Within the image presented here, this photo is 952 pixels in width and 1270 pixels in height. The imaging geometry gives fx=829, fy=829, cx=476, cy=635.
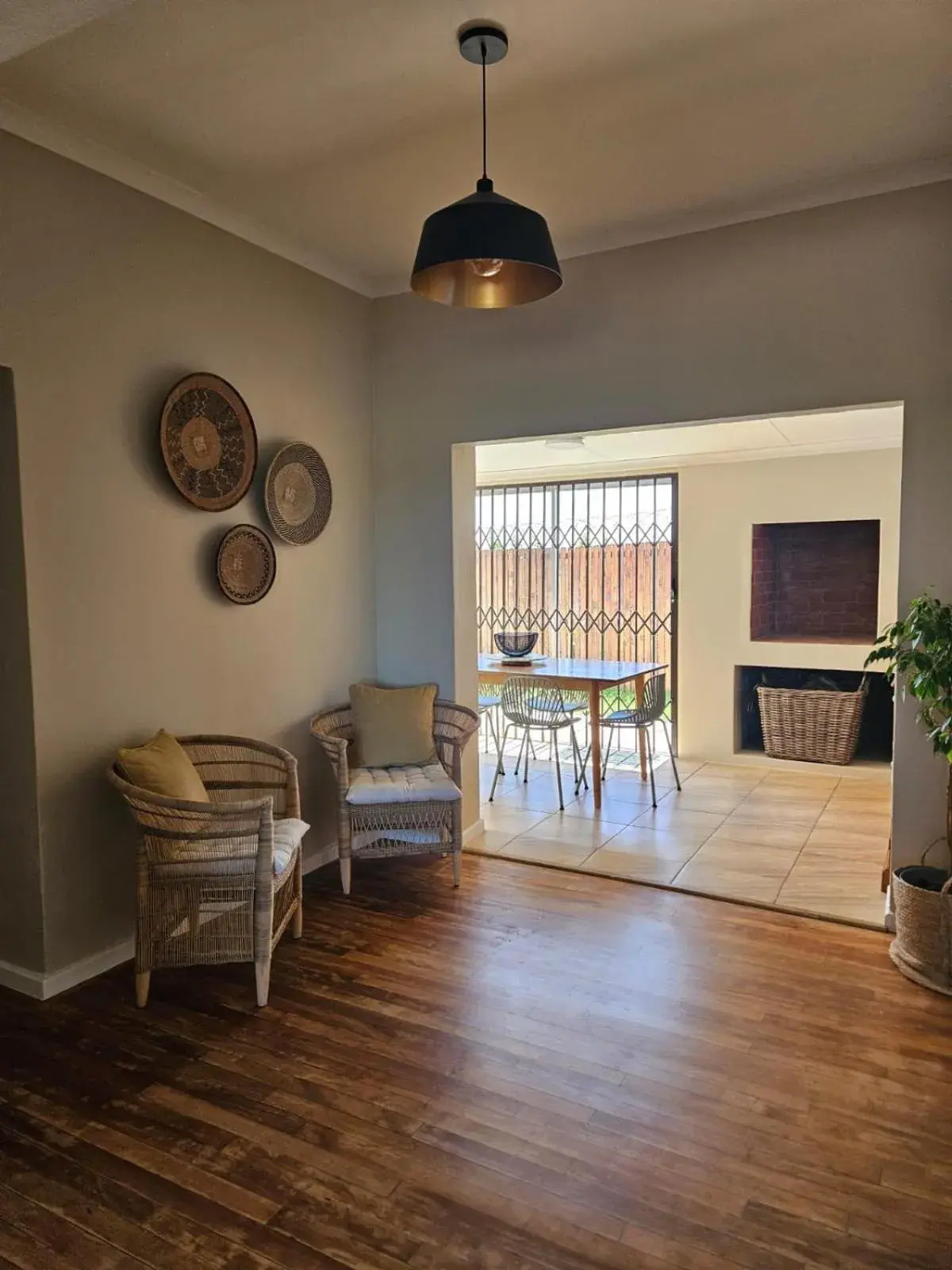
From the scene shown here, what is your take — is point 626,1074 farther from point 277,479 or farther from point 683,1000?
point 277,479

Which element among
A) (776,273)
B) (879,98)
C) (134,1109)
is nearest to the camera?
(134,1109)

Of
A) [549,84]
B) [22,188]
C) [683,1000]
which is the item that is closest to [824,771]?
[683,1000]

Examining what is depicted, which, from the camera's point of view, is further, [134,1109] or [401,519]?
[401,519]

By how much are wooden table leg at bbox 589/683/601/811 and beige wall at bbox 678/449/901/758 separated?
162cm

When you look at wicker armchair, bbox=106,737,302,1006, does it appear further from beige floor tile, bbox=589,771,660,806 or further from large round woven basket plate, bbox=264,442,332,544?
beige floor tile, bbox=589,771,660,806

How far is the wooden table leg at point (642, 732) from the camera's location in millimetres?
4816

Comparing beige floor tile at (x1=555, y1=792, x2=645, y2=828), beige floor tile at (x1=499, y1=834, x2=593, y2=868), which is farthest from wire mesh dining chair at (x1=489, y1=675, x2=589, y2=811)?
beige floor tile at (x1=499, y1=834, x2=593, y2=868)

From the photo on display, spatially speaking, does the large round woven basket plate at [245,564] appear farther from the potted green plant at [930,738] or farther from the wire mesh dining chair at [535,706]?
the potted green plant at [930,738]

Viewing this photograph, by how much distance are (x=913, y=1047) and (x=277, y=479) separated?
2.92m

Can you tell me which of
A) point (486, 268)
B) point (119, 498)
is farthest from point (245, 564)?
point (486, 268)

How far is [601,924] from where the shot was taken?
3145 mm

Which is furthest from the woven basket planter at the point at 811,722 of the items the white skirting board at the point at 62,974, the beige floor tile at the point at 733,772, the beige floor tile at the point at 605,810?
the white skirting board at the point at 62,974

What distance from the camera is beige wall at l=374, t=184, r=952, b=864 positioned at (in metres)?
2.86

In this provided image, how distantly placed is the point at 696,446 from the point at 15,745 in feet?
14.0
